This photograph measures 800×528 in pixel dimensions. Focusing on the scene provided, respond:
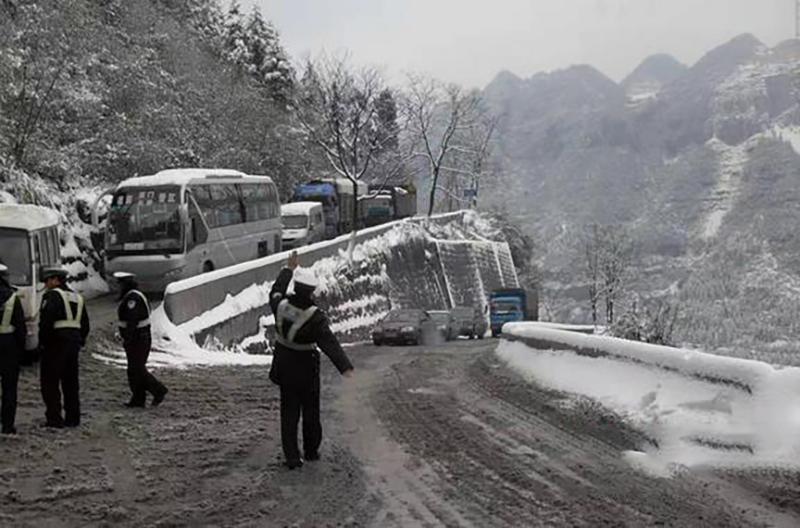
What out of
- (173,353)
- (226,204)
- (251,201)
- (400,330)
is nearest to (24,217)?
(173,353)

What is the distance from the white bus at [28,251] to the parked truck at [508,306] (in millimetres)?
35400

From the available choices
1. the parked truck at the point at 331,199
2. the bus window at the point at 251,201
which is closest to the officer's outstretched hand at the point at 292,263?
the bus window at the point at 251,201

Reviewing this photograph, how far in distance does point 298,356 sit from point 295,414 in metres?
0.52

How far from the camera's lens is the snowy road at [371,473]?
6.67 meters

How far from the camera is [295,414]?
8141mm

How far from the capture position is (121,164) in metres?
36.4

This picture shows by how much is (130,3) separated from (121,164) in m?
20.8

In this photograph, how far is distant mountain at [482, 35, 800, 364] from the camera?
249ft

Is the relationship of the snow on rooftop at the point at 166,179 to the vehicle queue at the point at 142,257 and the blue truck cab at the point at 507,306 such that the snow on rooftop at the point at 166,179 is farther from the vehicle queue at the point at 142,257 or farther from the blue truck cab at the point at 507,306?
the blue truck cab at the point at 507,306

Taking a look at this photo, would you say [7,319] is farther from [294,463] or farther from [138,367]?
[294,463]

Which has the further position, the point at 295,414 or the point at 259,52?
the point at 259,52

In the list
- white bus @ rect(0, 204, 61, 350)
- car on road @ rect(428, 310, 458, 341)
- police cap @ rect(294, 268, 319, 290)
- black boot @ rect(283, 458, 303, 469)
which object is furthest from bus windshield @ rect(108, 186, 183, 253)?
black boot @ rect(283, 458, 303, 469)

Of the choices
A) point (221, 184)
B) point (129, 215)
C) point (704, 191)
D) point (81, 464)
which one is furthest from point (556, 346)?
point (704, 191)

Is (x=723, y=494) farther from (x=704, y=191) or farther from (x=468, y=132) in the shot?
(x=704, y=191)
